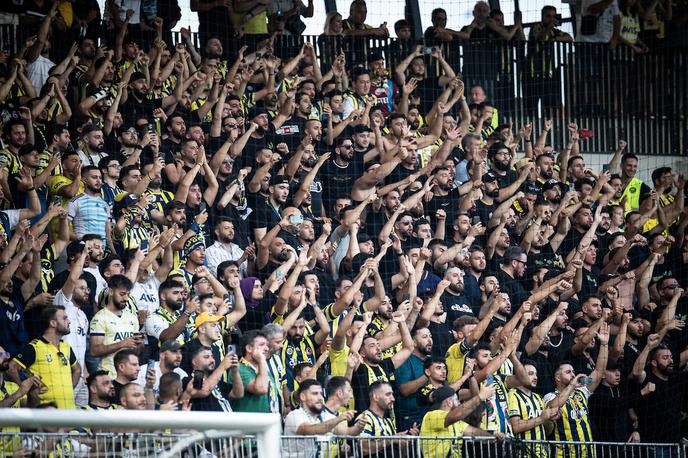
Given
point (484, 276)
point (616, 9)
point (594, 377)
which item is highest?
point (616, 9)

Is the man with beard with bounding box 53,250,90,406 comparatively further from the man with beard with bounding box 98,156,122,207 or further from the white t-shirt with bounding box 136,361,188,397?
the man with beard with bounding box 98,156,122,207

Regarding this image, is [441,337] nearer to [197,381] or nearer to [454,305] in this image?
[454,305]

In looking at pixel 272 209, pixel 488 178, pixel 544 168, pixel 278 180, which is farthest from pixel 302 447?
pixel 544 168

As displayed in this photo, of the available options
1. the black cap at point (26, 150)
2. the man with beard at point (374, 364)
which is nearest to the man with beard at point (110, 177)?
the black cap at point (26, 150)

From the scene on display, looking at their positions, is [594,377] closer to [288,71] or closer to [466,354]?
[466,354]

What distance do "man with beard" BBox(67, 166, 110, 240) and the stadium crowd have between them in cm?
2

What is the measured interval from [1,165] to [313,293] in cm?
232

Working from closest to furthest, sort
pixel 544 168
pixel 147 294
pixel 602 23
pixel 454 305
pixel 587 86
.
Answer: pixel 147 294 < pixel 454 305 < pixel 544 168 < pixel 587 86 < pixel 602 23

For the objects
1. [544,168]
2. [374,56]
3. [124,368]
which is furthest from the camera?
[374,56]

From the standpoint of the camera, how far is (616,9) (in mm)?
14055

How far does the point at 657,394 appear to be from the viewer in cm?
1030

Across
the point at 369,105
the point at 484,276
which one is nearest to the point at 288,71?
the point at 369,105

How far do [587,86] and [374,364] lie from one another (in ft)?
16.9

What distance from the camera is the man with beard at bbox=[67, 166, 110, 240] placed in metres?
9.47
